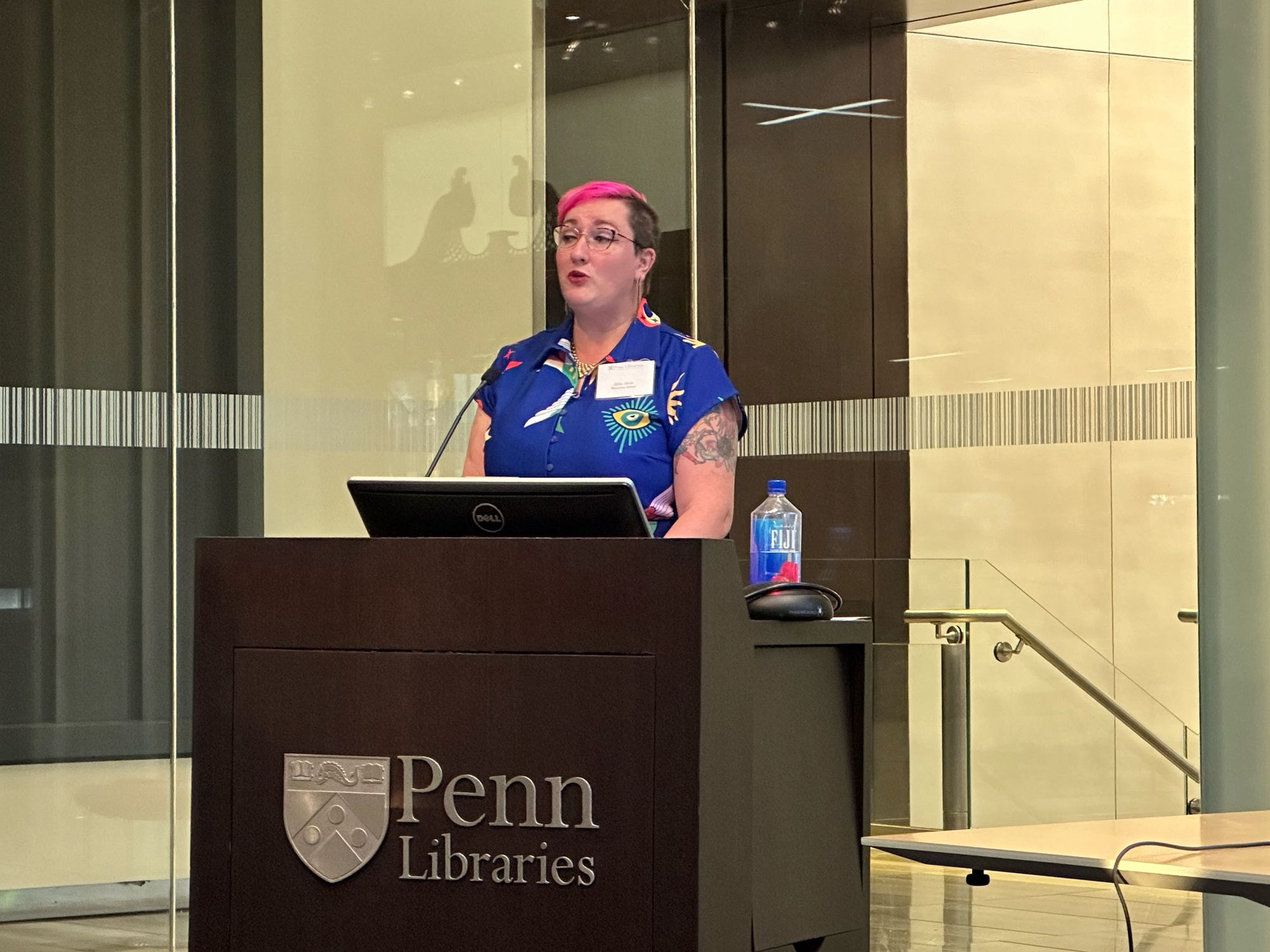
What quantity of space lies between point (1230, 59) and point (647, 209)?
1081mm

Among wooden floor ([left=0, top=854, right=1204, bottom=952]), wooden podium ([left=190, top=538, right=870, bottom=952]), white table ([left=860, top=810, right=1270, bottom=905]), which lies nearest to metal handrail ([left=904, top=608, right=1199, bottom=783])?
wooden floor ([left=0, top=854, right=1204, bottom=952])

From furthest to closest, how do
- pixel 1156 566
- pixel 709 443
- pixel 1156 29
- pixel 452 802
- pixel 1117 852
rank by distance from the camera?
pixel 1156 29 < pixel 1156 566 < pixel 709 443 < pixel 452 802 < pixel 1117 852

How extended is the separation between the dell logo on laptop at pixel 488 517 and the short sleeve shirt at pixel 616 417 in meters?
0.48

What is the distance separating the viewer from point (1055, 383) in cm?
620

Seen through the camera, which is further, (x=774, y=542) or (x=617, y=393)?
(x=774, y=542)

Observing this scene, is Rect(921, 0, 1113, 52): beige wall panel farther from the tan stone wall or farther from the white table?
the white table

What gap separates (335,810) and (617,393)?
874 millimetres

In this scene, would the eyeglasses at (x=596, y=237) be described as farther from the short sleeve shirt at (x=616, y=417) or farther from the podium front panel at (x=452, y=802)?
the podium front panel at (x=452, y=802)

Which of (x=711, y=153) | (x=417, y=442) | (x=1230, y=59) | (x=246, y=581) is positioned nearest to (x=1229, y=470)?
(x=1230, y=59)

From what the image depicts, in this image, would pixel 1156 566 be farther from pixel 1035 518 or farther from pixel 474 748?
pixel 474 748

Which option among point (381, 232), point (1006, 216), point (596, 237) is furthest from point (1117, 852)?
point (1006, 216)

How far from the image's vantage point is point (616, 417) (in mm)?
2973

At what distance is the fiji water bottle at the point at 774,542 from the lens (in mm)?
3121

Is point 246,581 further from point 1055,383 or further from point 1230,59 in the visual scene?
point 1055,383
